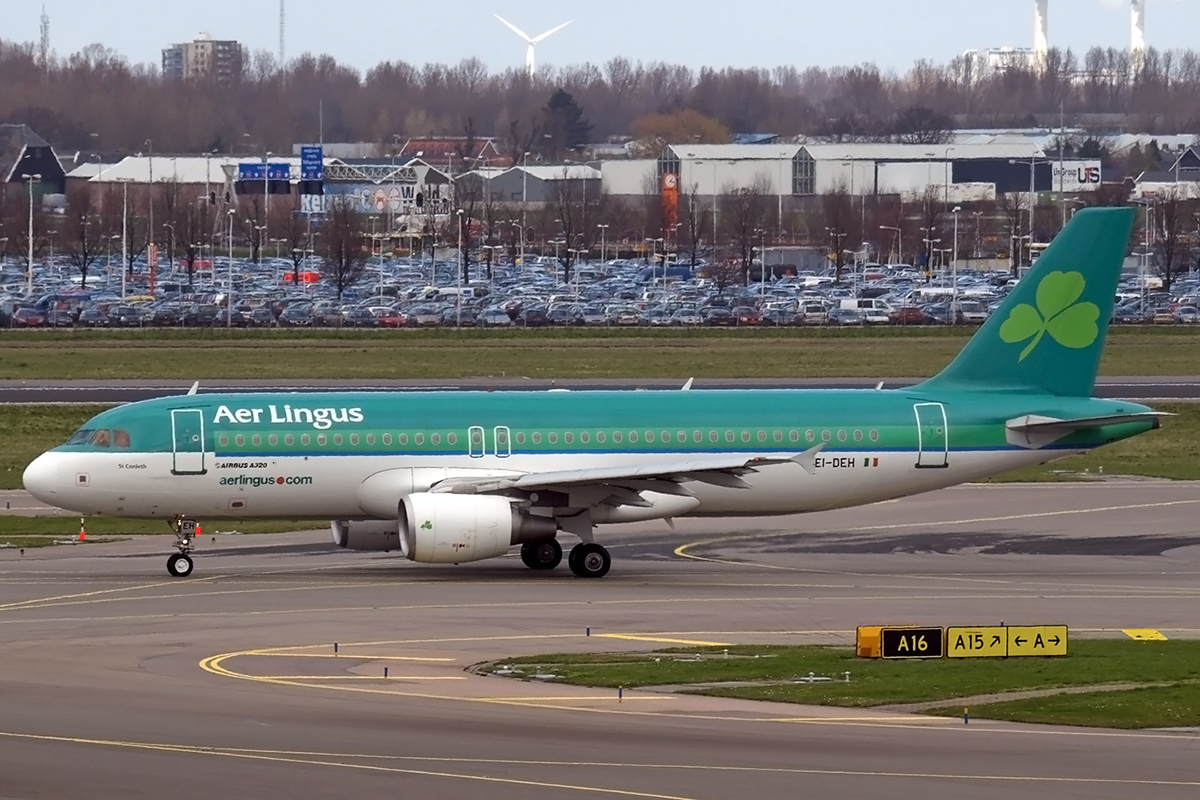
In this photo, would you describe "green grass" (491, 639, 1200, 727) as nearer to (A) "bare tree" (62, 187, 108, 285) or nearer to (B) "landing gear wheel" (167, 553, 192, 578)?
(B) "landing gear wheel" (167, 553, 192, 578)

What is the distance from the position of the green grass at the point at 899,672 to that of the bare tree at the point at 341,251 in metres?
112

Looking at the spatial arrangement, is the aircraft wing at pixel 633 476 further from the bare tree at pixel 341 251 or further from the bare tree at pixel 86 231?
the bare tree at pixel 86 231

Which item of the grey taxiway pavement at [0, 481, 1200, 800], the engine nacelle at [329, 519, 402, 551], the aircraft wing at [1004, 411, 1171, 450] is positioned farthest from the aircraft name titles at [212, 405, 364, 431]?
the aircraft wing at [1004, 411, 1171, 450]

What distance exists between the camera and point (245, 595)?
120 feet

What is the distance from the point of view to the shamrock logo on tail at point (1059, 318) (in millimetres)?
42312

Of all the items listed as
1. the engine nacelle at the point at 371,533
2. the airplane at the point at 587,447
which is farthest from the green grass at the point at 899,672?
the engine nacelle at the point at 371,533

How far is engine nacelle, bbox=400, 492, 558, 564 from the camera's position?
3738cm

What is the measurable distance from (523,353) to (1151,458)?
131ft

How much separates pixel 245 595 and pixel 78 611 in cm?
361

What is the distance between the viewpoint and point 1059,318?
4241cm

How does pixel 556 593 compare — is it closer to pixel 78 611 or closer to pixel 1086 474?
pixel 78 611

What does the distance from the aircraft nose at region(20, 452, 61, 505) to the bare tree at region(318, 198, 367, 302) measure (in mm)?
100050

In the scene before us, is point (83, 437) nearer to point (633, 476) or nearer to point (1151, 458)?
point (633, 476)

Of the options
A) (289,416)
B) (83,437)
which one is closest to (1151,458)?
(289,416)
